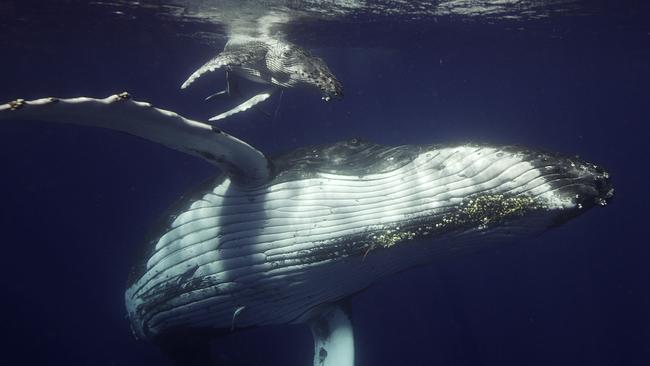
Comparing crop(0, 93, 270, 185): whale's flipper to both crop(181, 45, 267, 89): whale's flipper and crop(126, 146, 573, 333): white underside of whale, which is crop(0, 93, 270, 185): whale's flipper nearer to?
crop(126, 146, 573, 333): white underside of whale

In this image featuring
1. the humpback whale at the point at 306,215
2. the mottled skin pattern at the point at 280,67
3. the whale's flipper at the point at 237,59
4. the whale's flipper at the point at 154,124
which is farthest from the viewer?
the whale's flipper at the point at 237,59

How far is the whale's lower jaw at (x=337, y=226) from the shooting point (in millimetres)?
3424

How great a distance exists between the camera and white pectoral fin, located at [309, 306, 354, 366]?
574 cm

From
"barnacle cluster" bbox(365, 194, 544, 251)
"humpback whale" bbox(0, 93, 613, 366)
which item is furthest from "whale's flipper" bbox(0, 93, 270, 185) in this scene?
"barnacle cluster" bbox(365, 194, 544, 251)

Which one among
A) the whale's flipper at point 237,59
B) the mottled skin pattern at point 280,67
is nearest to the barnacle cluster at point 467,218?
the mottled skin pattern at point 280,67

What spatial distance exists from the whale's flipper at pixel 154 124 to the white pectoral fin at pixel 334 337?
2530 mm

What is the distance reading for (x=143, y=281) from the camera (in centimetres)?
511

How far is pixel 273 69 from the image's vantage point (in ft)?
27.9

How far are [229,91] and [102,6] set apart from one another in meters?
8.75

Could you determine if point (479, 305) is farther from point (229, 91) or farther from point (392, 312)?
point (229, 91)

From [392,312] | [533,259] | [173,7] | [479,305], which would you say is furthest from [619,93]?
[173,7]

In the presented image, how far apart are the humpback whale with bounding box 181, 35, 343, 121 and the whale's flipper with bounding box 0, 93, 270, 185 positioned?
2506mm

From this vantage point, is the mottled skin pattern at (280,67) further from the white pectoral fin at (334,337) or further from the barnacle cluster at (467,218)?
the white pectoral fin at (334,337)

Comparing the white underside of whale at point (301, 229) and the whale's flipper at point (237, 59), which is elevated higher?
the whale's flipper at point (237, 59)
